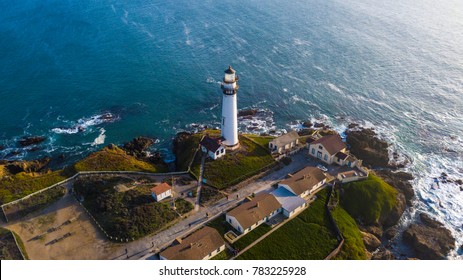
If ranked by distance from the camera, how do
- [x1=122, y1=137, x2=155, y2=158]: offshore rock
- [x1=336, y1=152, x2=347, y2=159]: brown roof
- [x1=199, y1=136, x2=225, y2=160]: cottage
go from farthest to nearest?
[x1=122, y1=137, x2=155, y2=158]: offshore rock → [x1=336, y1=152, x2=347, y2=159]: brown roof → [x1=199, y1=136, x2=225, y2=160]: cottage

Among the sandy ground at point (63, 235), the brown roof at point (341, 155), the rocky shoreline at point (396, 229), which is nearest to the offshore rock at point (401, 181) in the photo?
the rocky shoreline at point (396, 229)

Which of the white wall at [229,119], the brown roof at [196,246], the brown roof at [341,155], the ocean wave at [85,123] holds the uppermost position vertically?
the white wall at [229,119]

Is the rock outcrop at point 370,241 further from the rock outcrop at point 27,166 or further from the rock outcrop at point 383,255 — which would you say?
the rock outcrop at point 27,166

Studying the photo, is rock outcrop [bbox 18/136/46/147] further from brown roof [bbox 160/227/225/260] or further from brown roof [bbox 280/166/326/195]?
brown roof [bbox 280/166/326/195]

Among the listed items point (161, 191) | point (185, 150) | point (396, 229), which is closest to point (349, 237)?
point (396, 229)

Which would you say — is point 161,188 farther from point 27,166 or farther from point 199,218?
point 27,166

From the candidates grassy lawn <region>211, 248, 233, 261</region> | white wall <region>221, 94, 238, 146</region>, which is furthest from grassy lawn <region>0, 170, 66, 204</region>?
grassy lawn <region>211, 248, 233, 261</region>
